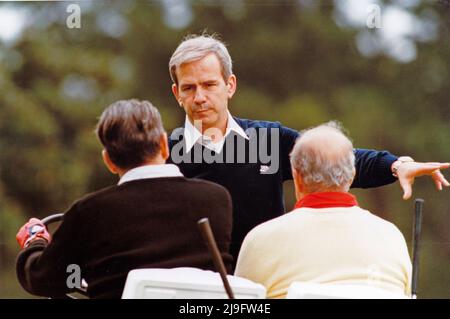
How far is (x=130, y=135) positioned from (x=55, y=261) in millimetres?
393

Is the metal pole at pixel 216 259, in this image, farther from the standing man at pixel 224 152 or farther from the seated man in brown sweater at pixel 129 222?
the standing man at pixel 224 152

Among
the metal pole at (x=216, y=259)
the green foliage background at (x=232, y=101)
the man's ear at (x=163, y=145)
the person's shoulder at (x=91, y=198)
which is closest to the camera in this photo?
the metal pole at (x=216, y=259)

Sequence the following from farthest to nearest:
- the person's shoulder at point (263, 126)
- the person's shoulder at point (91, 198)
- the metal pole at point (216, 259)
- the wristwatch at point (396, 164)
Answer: the person's shoulder at point (263, 126)
the wristwatch at point (396, 164)
the person's shoulder at point (91, 198)
the metal pole at point (216, 259)

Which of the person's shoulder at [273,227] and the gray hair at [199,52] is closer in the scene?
Answer: the person's shoulder at [273,227]

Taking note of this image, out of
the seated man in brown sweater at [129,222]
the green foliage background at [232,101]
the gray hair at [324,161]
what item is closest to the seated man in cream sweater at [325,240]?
the gray hair at [324,161]

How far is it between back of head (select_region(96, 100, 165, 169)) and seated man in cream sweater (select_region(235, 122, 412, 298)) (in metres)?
0.38

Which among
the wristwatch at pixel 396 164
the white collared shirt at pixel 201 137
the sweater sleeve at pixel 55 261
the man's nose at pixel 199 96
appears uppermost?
the man's nose at pixel 199 96

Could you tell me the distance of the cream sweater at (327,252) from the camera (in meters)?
2.45

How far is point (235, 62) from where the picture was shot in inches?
333

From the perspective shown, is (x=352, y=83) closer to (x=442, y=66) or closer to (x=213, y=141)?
(x=442, y=66)

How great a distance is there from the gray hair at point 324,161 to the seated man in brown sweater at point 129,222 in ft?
0.80

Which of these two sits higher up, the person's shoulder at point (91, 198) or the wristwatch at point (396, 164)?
the wristwatch at point (396, 164)

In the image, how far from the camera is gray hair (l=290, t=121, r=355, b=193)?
2.52 metres
